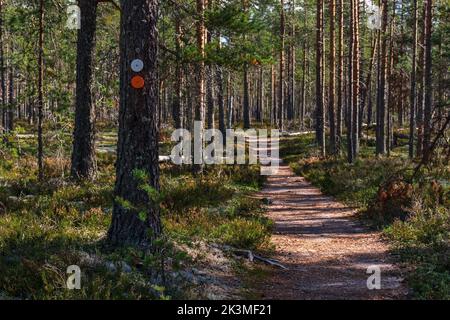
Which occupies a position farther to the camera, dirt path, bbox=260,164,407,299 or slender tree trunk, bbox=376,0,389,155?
slender tree trunk, bbox=376,0,389,155

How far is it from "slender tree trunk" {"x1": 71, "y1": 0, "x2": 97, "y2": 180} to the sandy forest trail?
17.5 ft

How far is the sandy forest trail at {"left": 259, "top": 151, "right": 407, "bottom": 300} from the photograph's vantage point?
698cm

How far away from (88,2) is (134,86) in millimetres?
6254

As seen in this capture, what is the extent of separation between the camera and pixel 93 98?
1229cm

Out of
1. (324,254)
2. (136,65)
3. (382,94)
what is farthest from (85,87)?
(382,94)

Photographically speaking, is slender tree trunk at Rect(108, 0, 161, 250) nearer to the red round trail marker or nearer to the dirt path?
the red round trail marker

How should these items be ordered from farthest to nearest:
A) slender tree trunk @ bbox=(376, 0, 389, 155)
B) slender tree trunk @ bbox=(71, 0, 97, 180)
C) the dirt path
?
slender tree trunk @ bbox=(376, 0, 389, 155) < slender tree trunk @ bbox=(71, 0, 97, 180) < the dirt path

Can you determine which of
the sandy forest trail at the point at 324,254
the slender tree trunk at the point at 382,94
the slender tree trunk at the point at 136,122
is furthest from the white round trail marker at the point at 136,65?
the slender tree trunk at the point at 382,94

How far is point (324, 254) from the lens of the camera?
9156 millimetres

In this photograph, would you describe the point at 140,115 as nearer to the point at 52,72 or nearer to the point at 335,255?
the point at 335,255

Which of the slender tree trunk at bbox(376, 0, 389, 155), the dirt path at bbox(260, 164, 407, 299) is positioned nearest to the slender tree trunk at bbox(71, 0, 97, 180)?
the dirt path at bbox(260, 164, 407, 299)

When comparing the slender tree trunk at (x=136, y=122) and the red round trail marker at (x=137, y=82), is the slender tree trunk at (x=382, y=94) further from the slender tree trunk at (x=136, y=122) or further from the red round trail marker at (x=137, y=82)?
the red round trail marker at (x=137, y=82)

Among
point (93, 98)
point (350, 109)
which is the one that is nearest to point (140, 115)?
point (93, 98)

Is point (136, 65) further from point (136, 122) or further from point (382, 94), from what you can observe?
point (382, 94)
